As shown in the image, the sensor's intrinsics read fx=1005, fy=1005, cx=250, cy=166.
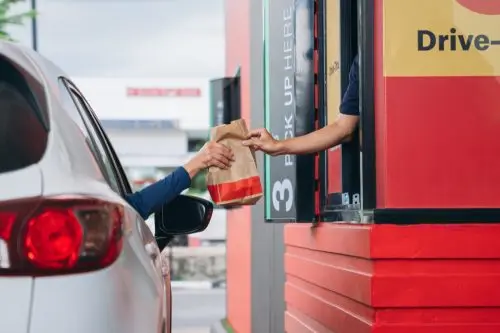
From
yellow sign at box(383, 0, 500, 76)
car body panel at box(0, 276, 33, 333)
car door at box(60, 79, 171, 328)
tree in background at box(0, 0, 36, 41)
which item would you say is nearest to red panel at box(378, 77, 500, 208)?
yellow sign at box(383, 0, 500, 76)

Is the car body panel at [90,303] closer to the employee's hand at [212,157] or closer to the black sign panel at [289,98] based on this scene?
the employee's hand at [212,157]

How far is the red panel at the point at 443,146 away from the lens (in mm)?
3566

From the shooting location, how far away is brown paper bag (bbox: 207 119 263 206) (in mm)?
3863

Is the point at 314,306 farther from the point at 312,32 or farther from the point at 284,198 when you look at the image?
the point at 312,32

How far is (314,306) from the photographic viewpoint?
16.1ft

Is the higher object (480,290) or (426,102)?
(426,102)

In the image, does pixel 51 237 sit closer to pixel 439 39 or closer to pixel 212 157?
pixel 212 157

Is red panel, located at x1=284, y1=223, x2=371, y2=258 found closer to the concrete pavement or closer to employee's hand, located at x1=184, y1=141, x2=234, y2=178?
employee's hand, located at x1=184, y1=141, x2=234, y2=178

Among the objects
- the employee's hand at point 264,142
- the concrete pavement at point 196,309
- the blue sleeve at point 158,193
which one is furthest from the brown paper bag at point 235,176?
the concrete pavement at point 196,309

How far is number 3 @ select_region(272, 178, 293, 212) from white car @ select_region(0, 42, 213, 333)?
2.65m

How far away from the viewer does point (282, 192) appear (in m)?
5.40

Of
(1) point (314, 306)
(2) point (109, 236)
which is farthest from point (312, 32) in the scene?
(2) point (109, 236)

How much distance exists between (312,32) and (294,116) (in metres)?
0.46

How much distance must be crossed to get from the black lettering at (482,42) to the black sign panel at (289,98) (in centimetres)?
140
